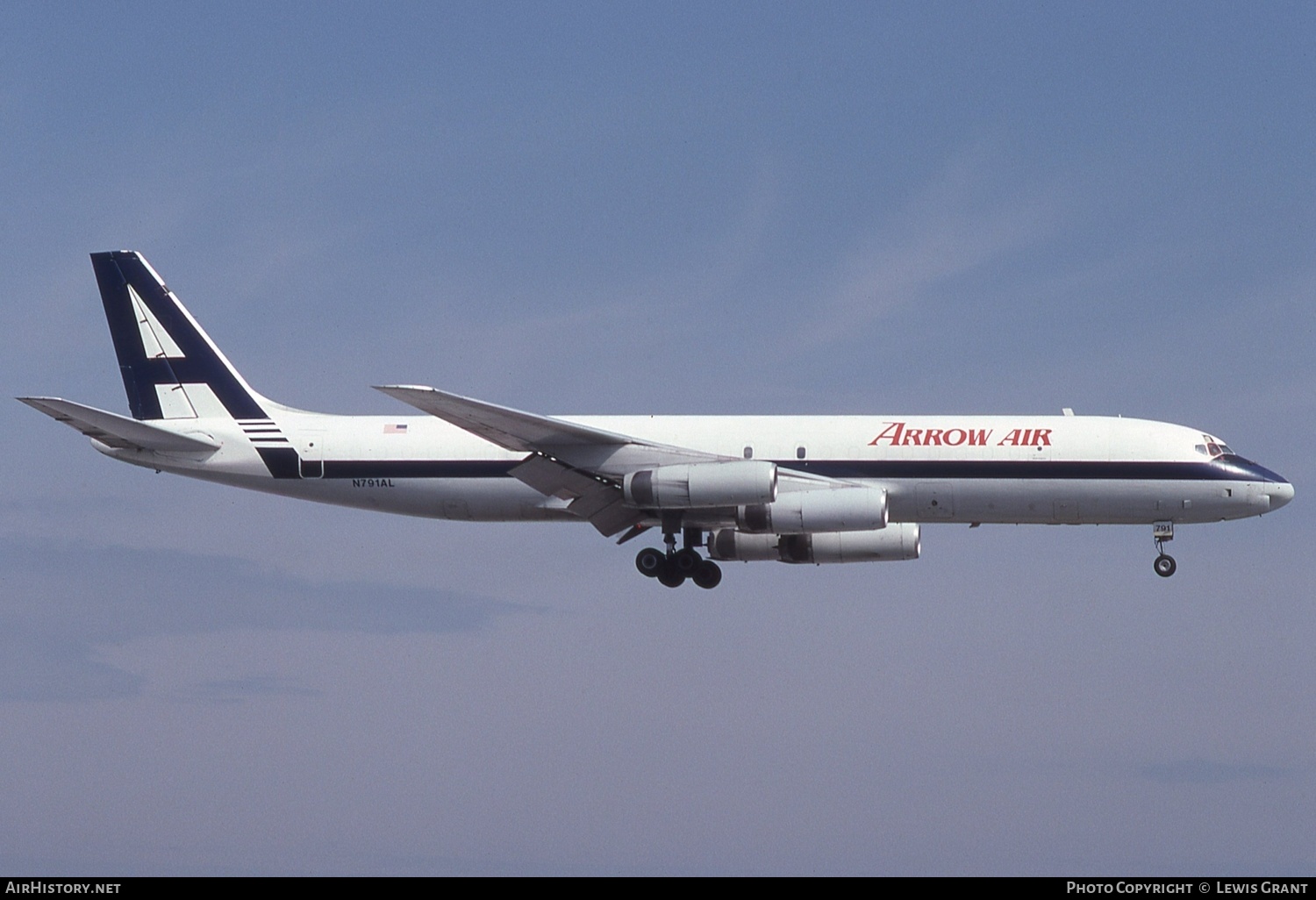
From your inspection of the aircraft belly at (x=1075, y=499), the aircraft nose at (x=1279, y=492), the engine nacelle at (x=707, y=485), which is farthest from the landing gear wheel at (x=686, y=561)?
the aircraft nose at (x=1279, y=492)

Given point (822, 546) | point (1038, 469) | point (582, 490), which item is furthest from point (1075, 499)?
point (582, 490)

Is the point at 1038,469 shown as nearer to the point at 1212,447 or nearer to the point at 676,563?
the point at 1212,447

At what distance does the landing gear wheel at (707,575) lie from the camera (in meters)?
36.9

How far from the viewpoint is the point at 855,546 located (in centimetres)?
3700

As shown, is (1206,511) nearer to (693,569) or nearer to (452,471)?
(693,569)

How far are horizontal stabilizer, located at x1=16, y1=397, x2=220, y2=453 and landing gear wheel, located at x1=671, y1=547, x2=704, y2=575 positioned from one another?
12586mm

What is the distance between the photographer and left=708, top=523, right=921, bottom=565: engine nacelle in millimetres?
36781

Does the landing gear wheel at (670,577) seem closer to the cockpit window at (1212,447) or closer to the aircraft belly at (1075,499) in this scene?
the aircraft belly at (1075,499)

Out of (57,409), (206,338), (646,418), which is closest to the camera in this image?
(57,409)

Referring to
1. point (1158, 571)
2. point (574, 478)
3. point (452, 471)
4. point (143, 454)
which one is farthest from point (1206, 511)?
point (143, 454)

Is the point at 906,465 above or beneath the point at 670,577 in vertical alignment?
above

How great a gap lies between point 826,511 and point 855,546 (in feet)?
11.5

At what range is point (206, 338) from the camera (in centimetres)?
4203

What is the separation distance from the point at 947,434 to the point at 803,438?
3.51m
